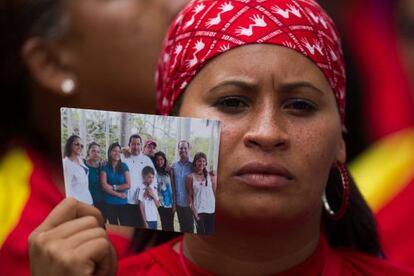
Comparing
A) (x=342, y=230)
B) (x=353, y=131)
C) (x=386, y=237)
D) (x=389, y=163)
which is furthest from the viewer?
(x=353, y=131)

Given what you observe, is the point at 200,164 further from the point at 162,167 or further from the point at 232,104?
the point at 232,104

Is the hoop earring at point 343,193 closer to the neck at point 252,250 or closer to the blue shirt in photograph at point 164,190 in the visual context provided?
the neck at point 252,250

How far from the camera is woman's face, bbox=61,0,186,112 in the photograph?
A: 16.0 feet

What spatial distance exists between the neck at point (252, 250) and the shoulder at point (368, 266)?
0.19 metres

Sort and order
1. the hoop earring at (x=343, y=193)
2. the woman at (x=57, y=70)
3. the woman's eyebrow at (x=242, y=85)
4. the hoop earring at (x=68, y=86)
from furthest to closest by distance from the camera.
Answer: the hoop earring at (x=68, y=86) → the woman at (x=57, y=70) → the hoop earring at (x=343, y=193) → the woman's eyebrow at (x=242, y=85)

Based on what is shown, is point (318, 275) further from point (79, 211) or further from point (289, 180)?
point (79, 211)

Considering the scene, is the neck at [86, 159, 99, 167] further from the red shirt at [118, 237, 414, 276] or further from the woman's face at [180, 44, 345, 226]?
the red shirt at [118, 237, 414, 276]

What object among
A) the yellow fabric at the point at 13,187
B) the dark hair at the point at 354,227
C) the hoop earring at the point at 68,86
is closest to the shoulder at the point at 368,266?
the dark hair at the point at 354,227

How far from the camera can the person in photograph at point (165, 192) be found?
3.16 m

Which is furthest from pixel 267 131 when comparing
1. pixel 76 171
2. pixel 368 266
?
pixel 368 266

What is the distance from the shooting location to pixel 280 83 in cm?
331

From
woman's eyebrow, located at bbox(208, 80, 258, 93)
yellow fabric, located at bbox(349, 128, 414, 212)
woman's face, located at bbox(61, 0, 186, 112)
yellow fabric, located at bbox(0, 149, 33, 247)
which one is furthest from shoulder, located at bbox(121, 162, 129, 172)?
yellow fabric, located at bbox(349, 128, 414, 212)

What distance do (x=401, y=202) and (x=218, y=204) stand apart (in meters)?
1.86

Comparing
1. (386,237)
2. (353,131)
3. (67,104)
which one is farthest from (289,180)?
(353,131)
